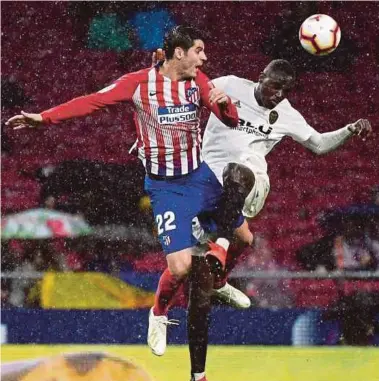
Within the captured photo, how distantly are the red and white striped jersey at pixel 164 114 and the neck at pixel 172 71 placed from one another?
0.06 feet

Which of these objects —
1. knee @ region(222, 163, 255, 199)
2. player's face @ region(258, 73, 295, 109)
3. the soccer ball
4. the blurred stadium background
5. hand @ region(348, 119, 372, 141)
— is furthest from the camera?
the blurred stadium background

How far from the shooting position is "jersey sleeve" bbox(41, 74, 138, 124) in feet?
12.4

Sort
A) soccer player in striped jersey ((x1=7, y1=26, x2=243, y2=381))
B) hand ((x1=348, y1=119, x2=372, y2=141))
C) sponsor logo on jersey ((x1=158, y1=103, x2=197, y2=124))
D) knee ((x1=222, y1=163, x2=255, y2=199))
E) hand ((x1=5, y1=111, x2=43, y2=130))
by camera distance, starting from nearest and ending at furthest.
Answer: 1. hand ((x1=5, y1=111, x2=43, y2=130))
2. soccer player in striped jersey ((x1=7, y1=26, x2=243, y2=381))
3. sponsor logo on jersey ((x1=158, y1=103, x2=197, y2=124))
4. hand ((x1=348, y1=119, x2=372, y2=141))
5. knee ((x1=222, y1=163, x2=255, y2=199))

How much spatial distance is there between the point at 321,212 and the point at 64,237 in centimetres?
220

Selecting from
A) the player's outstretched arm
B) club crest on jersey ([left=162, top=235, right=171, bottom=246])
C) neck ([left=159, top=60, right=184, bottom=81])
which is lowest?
club crest on jersey ([left=162, top=235, right=171, bottom=246])

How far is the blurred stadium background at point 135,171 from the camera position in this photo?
289 inches

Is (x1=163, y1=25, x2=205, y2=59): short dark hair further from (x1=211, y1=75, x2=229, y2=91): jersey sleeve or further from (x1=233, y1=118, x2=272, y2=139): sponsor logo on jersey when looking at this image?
(x1=233, y1=118, x2=272, y2=139): sponsor logo on jersey

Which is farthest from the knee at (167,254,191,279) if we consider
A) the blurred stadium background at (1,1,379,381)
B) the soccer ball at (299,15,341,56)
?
the blurred stadium background at (1,1,379,381)

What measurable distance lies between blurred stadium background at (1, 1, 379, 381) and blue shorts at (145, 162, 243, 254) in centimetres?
278

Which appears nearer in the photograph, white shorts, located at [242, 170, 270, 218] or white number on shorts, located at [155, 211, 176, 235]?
white number on shorts, located at [155, 211, 176, 235]

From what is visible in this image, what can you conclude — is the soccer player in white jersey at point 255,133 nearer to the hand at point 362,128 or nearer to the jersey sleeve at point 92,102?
the hand at point 362,128

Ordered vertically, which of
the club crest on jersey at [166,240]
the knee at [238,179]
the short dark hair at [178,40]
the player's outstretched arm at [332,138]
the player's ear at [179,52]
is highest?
the short dark hair at [178,40]

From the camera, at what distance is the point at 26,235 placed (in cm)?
789

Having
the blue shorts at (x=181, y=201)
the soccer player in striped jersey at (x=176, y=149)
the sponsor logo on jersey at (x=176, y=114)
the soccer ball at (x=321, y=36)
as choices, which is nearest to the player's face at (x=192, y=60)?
the soccer player in striped jersey at (x=176, y=149)
